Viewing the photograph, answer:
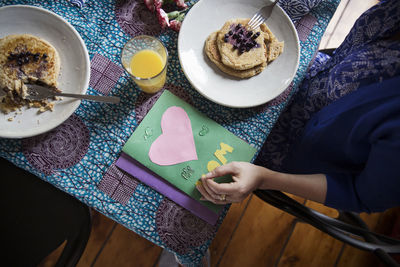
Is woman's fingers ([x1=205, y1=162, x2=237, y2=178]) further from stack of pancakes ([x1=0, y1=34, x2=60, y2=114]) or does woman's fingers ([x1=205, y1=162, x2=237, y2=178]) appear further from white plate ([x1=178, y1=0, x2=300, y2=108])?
stack of pancakes ([x1=0, y1=34, x2=60, y2=114])

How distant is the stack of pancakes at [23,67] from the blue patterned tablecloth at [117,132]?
101 millimetres

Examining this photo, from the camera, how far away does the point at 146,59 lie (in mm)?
819

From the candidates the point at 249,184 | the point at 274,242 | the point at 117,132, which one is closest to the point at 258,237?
the point at 274,242

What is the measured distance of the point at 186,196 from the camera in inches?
30.6

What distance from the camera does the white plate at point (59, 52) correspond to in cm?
75

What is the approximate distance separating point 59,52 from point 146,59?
259mm

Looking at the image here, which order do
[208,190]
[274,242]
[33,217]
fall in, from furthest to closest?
[274,242], [33,217], [208,190]

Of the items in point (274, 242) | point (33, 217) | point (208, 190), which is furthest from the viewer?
point (274, 242)

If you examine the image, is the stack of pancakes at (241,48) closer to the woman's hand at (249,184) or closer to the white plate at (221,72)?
the white plate at (221,72)

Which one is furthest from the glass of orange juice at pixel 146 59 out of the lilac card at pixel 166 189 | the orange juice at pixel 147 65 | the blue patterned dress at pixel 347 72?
the blue patterned dress at pixel 347 72

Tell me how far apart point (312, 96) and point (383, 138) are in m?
0.27

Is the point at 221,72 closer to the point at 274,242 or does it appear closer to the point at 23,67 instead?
the point at 23,67

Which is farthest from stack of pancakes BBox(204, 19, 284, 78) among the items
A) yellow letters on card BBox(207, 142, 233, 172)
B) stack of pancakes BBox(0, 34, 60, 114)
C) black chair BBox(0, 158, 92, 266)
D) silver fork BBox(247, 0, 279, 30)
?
black chair BBox(0, 158, 92, 266)

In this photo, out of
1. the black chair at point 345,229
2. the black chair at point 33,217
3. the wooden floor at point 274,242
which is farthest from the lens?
the wooden floor at point 274,242
